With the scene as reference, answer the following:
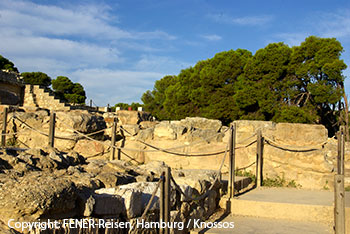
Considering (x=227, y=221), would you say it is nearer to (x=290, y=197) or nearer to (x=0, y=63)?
(x=290, y=197)

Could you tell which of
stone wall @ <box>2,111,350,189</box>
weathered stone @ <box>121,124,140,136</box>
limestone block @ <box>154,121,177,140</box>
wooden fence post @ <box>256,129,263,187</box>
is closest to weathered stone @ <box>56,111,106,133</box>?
stone wall @ <box>2,111,350,189</box>

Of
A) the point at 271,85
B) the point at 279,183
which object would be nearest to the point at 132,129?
the point at 279,183

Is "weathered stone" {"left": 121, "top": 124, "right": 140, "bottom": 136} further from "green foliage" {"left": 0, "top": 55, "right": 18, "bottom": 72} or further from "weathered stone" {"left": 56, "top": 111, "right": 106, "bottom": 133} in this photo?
"green foliage" {"left": 0, "top": 55, "right": 18, "bottom": 72}

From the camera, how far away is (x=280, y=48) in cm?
2600

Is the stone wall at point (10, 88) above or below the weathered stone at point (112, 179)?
above

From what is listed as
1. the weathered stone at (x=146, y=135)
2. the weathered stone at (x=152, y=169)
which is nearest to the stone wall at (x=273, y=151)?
the weathered stone at (x=146, y=135)

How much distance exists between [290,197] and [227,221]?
5.36 ft

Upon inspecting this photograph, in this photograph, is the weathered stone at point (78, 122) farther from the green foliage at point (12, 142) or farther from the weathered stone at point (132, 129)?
the green foliage at point (12, 142)

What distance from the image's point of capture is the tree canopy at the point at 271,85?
77.4ft

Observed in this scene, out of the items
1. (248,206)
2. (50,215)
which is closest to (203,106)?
(248,206)

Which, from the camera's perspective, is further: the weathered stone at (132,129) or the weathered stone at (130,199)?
the weathered stone at (132,129)

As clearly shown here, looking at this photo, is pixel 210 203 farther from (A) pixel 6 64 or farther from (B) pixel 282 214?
(A) pixel 6 64

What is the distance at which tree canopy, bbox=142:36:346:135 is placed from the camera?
23594mm

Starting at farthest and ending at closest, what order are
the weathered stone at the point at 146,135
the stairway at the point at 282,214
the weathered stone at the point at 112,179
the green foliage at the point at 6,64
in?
the green foliage at the point at 6,64 < the weathered stone at the point at 146,135 < the stairway at the point at 282,214 < the weathered stone at the point at 112,179
